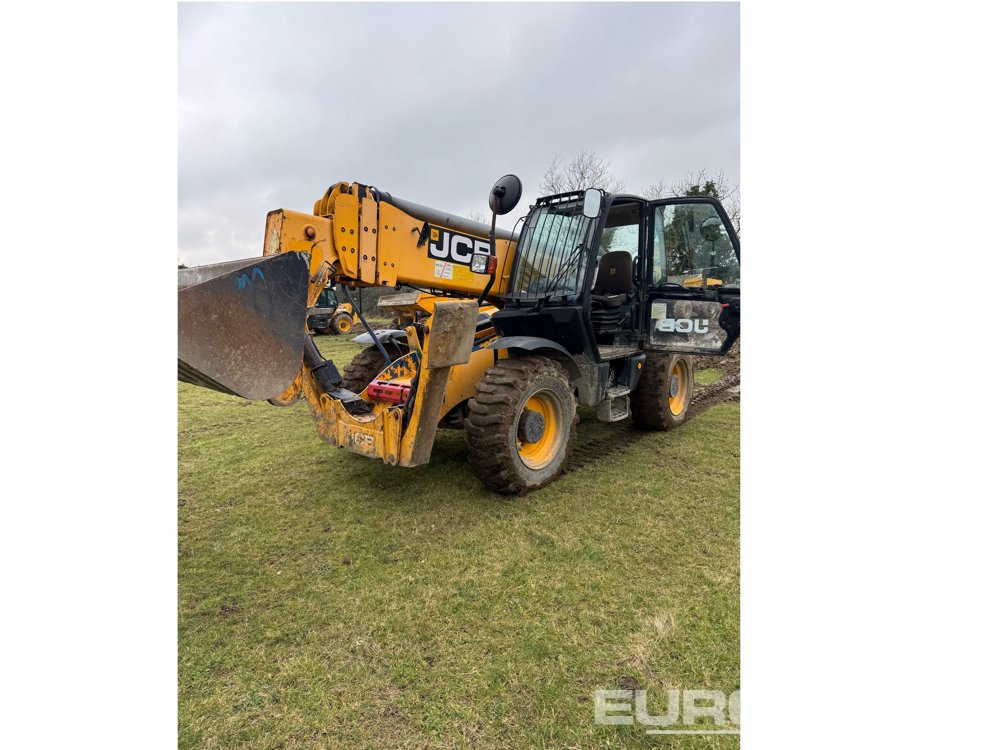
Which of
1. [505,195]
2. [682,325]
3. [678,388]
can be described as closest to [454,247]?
[505,195]

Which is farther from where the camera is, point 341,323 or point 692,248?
point 341,323

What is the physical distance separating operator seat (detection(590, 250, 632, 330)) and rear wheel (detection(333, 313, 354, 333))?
534 inches

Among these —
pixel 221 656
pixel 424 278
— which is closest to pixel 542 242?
pixel 424 278

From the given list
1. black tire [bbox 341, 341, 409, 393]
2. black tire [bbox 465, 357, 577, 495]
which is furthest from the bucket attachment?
black tire [bbox 341, 341, 409, 393]

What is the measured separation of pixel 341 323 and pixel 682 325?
48.0ft

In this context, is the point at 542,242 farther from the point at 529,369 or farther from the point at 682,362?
the point at 682,362

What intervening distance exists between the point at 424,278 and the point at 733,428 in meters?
3.88

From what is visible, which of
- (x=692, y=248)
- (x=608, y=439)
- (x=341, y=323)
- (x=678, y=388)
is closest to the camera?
(x=692, y=248)

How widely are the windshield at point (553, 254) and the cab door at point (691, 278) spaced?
940 millimetres

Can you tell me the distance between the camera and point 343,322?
17.6 meters

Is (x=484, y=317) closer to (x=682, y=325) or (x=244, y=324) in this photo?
(x=682, y=325)

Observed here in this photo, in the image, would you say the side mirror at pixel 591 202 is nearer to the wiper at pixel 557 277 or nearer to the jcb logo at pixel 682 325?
the wiper at pixel 557 277

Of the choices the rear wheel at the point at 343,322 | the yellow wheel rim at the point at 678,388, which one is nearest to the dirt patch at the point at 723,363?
the yellow wheel rim at the point at 678,388

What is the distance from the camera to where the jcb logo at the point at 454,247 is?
12.4 ft
